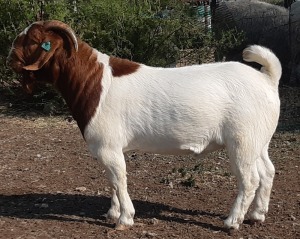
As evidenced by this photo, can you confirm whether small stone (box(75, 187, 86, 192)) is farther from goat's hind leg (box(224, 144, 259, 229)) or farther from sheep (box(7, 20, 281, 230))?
goat's hind leg (box(224, 144, 259, 229))

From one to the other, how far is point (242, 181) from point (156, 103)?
95 centimetres

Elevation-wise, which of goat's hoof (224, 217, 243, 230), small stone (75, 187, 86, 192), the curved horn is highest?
the curved horn

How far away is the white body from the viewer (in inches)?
A: 201

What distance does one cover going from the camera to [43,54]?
17.1ft

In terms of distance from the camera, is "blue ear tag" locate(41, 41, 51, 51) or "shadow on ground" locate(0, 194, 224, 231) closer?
"blue ear tag" locate(41, 41, 51, 51)

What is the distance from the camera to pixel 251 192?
17.3 feet

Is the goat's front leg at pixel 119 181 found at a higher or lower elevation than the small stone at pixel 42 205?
higher

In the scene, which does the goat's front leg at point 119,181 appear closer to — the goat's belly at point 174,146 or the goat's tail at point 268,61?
the goat's belly at point 174,146

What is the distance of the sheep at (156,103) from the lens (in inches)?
202

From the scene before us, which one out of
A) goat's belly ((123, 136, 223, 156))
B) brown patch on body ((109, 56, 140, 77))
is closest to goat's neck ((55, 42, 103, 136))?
brown patch on body ((109, 56, 140, 77))

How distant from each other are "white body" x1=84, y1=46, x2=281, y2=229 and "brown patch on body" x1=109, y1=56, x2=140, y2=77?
45 mm

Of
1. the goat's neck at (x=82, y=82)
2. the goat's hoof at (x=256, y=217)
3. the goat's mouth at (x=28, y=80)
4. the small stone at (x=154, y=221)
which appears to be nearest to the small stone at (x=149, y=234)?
the small stone at (x=154, y=221)

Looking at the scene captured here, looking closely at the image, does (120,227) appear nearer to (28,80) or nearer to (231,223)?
(231,223)

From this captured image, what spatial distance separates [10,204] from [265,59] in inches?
111
